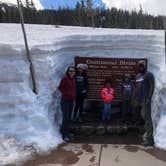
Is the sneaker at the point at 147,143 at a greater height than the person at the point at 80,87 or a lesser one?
lesser

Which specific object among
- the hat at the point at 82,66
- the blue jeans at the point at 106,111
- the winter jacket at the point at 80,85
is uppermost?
the hat at the point at 82,66

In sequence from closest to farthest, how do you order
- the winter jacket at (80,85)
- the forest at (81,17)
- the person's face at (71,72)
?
the person's face at (71,72), the winter jacket at (80,85), the forest at (81,17)

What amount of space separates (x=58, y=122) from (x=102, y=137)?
1018 mm

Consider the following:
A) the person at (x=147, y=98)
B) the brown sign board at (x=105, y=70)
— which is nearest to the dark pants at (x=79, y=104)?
the brown sign board at (x=105, y=70)

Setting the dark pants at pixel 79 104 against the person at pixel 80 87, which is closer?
the person at pixel 80 87

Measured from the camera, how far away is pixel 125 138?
8836 millimetres

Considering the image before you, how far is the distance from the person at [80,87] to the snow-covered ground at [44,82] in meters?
0.44

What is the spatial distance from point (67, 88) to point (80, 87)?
2.78ft

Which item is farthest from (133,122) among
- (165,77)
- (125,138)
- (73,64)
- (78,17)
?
(78,17)

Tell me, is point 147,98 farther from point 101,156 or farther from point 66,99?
point 66,99

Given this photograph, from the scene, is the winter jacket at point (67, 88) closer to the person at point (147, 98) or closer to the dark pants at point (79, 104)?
the dark pants at point (79, 104)

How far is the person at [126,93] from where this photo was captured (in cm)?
955

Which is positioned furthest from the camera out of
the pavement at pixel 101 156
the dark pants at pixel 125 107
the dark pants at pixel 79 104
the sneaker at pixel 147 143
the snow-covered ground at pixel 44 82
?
the dark pants at pixel 125 107

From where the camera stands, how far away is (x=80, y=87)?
938 centimetres
